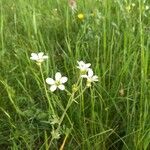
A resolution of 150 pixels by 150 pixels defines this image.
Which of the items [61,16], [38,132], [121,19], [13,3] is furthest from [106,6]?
[13,3]

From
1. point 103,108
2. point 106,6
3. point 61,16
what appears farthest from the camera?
point 61,16

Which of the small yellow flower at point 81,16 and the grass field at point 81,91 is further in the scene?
the small yellow flower at point 81,16

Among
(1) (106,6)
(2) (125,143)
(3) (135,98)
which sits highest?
(1) (106,6)

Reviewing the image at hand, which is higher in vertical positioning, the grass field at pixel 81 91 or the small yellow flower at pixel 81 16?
the small yellow flower at pixel 81 16

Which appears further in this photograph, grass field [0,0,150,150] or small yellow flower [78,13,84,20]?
small yellow flower [78,13,84,20]

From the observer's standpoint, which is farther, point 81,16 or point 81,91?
point 81,16

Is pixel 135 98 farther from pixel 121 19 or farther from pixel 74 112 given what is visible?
pixel 121 19

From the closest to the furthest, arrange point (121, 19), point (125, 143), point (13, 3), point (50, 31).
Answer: point (125, 143) < point (121, 19) < point (50, 31) < point (13, 3)

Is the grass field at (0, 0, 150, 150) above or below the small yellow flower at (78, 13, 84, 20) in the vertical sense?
below
